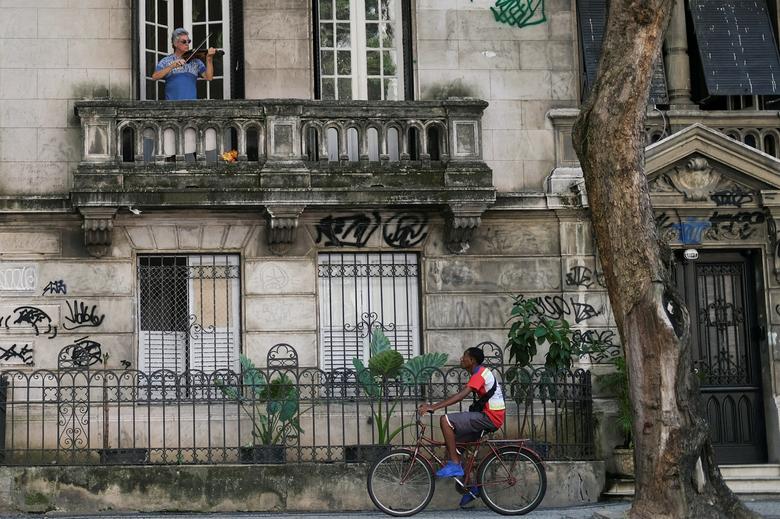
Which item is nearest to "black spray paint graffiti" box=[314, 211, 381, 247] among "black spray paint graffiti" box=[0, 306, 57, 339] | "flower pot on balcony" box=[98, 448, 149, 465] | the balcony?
the balcony

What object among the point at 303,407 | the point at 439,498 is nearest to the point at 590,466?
the point at 439,498

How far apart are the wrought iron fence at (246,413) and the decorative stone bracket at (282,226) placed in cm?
137

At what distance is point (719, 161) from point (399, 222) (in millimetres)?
4393

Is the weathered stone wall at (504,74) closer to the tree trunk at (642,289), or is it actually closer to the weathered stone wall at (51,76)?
→ the weathered stone wall at (51,76)

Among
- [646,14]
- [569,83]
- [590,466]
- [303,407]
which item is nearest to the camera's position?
[646,14]

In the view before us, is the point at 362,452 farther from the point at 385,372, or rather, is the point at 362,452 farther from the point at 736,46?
the point at 736,46

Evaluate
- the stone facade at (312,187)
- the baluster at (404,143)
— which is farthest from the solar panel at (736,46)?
the baluster at (404,143)

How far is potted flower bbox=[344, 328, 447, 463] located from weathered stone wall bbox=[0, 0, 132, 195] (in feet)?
15.5

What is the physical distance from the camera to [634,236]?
12.9 m

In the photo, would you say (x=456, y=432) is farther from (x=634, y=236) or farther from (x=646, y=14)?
(x=646, y=14)

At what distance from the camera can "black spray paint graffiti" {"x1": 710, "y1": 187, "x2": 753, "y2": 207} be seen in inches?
719

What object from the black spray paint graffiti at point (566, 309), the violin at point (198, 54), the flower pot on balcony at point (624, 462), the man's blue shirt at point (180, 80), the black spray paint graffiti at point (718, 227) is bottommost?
the flower pot on balcony at point (624, 462)

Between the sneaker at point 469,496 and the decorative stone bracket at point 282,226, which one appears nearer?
the sneaker at point 469,496

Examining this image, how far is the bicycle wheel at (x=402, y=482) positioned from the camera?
14.4m
